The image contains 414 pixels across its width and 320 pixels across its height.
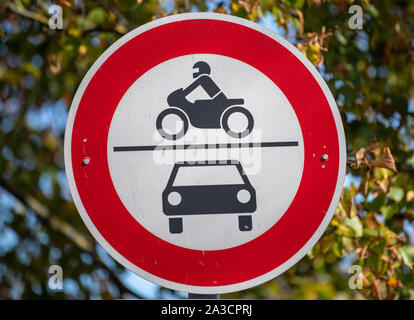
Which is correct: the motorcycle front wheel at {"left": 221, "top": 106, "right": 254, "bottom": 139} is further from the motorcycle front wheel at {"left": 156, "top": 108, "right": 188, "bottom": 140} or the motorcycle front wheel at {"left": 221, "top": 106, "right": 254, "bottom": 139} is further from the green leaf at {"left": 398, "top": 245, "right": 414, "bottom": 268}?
the green leaf at {"left": 398, "top": 245, "right": 414, "bottom": 268}

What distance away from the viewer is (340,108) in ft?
9.24

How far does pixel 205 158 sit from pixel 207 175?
39 millimetres

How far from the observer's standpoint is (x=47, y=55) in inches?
157

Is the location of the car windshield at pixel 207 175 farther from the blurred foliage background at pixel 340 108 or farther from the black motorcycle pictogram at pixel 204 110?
the blurred foliage background at pixel 340 108

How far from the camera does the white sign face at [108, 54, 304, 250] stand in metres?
1.60

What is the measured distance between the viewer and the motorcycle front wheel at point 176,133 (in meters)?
1.63

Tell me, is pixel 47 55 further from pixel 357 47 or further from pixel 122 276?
pixel 357 47

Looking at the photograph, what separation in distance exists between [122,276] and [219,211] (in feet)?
9.51

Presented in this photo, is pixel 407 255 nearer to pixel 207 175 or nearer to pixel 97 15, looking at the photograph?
pixel 207 175

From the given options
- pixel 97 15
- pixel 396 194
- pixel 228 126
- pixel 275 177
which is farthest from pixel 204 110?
pixel 97 15

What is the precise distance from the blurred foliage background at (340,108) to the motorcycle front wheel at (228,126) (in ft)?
2.31

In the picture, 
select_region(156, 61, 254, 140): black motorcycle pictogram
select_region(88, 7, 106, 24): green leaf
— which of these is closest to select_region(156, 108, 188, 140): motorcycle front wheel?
select_region(156, 61, 254, 140): black motorcycle pictogram

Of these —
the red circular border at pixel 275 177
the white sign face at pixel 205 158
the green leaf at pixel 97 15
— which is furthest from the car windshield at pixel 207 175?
the green leaf at pixel 97 15

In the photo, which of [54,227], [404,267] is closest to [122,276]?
[54,227]
